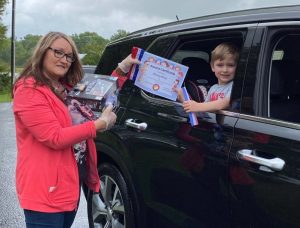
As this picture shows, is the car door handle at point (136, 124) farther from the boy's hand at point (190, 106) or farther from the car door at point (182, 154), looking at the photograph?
the boy's hand at point (190, 106)

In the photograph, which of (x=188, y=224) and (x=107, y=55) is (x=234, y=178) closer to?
(x=188, y=224)

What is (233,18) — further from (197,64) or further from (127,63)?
(197,64)

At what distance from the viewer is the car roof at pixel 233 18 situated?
2682 millimetres

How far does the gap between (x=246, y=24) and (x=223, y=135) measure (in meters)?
0.66

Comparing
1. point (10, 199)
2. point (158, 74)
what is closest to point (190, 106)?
point (158, 74)

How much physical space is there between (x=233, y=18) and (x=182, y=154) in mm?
887

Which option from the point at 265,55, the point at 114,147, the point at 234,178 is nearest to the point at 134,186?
the point at 114,147

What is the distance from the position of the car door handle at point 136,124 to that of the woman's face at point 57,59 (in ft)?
2.85

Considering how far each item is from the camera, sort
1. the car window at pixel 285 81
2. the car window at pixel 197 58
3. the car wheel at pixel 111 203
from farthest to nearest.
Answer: the car wheel at pixel 111 203 → the car window at pixel 197 58 → the car window at pixel 285 81

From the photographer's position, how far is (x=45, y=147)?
275 cm

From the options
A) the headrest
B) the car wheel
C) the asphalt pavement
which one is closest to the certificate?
the headrest

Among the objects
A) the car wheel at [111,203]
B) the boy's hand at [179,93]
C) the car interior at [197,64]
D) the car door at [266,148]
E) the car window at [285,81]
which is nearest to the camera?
the car door at [266,148]

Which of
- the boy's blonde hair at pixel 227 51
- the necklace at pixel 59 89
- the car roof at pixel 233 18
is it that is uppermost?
the car roof at pixel 233 18

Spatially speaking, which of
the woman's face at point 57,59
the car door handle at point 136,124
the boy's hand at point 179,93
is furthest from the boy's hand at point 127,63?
the woman's face at point 57,59
